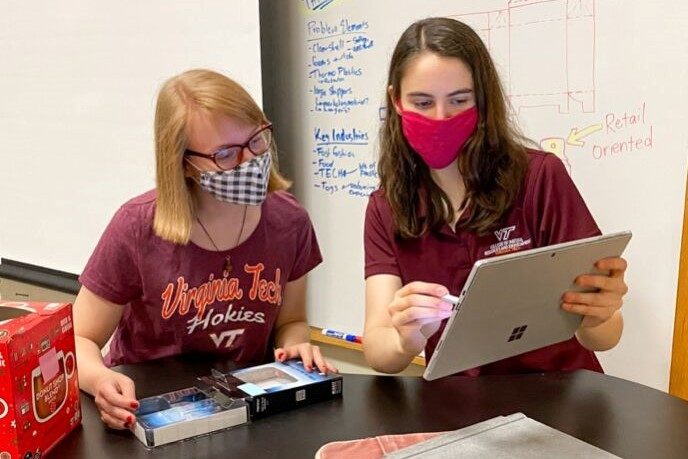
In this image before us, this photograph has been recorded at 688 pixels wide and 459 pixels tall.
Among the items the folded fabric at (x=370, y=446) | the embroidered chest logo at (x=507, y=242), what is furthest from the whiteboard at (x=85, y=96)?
the folded fabric at (x=370, y=446)

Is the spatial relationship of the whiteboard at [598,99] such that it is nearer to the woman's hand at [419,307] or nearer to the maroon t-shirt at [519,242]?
the maroon t-shirt at [519,242]

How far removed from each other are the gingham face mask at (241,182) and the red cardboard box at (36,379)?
381 millimetres

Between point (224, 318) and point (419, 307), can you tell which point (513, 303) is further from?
point (224, 318)

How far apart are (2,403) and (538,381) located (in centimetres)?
80

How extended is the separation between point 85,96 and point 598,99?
6.40ft

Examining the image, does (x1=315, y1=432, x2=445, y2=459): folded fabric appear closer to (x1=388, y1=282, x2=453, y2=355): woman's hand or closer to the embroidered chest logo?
(x1=388, y1=282, x2=453, y2=355): woman's hand

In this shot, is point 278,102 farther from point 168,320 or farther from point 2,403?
point 2,403

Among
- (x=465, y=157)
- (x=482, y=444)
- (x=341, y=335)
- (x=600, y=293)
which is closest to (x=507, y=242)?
(x=465, y=157)

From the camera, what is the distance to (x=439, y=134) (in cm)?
134

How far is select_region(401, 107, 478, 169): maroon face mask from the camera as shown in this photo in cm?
133

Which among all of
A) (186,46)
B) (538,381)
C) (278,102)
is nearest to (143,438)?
(538,381)

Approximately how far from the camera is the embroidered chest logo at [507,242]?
1.41 metres

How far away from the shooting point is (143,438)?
1026 millimetres

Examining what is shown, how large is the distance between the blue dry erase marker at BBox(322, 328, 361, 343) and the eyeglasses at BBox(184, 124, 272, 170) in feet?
3.09
